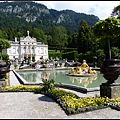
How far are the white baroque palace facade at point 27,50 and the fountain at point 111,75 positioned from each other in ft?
158

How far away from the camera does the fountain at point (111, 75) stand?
652 cm

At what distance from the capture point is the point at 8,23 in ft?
362

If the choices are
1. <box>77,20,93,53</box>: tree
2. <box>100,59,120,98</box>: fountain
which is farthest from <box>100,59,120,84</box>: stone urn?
<box>77,20,93,53</box>: tree

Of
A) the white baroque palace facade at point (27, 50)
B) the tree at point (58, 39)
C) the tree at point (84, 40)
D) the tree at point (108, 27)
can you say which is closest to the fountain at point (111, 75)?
the tree at point (108, 27)

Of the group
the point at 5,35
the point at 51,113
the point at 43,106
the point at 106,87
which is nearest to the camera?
the point at 51,113

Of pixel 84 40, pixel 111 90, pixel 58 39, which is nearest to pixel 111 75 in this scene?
pixel 111 90

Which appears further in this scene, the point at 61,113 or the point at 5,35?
the point at 5,35

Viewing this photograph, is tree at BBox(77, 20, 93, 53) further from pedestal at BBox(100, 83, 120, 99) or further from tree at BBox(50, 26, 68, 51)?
pedestal at BBox(100, 83, 120, 99)

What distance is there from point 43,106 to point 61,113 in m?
0.97

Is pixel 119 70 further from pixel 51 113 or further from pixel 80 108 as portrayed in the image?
pixel 51 113

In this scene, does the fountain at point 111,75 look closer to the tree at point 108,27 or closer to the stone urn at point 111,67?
the stone urn at point 111,67

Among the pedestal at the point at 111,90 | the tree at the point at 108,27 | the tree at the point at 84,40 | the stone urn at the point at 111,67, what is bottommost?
the pedestal at the point at 111,90

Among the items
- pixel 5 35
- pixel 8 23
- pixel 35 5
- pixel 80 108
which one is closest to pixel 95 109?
pixel 80 108

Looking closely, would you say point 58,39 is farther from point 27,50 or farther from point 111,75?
point 111,75
